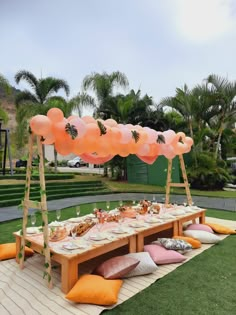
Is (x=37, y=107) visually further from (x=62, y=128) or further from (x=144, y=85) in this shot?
(x=62, y=128)

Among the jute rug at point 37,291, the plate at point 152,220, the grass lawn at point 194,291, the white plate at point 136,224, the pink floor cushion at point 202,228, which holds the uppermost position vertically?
the plate at point 152,220

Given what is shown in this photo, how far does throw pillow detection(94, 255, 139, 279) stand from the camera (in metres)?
3.48

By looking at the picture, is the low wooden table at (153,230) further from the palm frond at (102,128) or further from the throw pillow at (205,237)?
the palm frond at (102,128)

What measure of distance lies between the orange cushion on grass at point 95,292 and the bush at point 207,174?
10.2 metres

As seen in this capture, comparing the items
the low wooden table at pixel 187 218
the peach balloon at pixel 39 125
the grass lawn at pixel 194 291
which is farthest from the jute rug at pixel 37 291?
the peach balloon at pixel 39 125

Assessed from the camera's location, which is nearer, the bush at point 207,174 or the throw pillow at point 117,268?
the throw pillow at point 117,268

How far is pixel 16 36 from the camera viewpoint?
672 centimetres

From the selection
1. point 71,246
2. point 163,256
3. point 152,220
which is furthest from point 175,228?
point 71,246

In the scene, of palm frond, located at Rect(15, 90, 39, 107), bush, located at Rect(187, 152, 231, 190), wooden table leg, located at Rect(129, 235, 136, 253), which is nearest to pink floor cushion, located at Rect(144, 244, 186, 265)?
wooden table leg, located at Rect(129, 235, 136, 253)

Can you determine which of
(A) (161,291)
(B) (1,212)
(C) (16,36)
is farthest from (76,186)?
(A) (161,291)

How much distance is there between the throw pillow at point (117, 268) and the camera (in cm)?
348

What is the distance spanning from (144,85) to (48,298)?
46.1 feet

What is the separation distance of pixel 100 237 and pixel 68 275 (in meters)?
0.72

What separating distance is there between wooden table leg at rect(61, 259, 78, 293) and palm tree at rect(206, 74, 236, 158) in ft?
39.1
